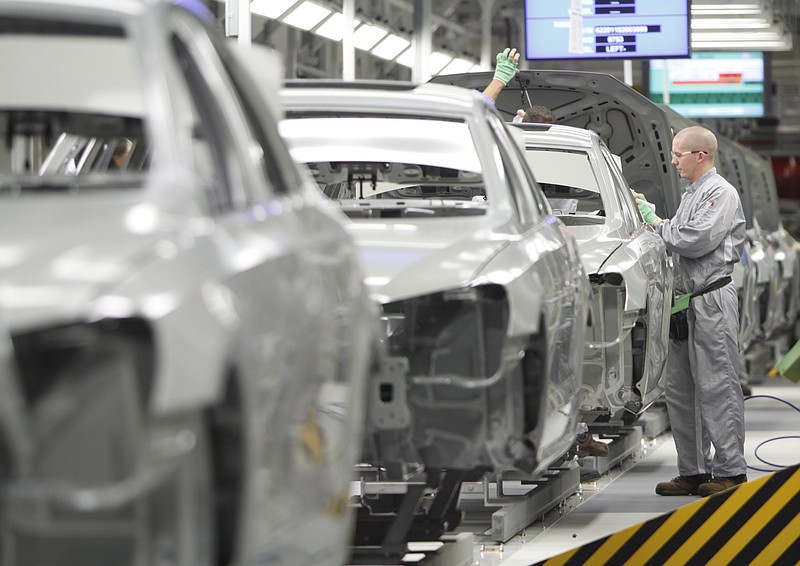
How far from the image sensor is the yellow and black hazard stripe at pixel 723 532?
572cm

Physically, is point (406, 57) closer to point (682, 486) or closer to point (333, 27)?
point (333, 27)

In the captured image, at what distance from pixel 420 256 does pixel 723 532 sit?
1.75 m

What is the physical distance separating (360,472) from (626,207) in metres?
2.10

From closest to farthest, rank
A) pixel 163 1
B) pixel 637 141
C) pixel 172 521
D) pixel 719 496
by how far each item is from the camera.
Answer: pixel 172 521 < pixel 163 1 < pixel 719 496 < pixel 637 141

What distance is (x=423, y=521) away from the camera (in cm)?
626

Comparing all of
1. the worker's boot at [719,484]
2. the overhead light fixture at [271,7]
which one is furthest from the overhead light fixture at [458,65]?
the worker's boot at [719,484]

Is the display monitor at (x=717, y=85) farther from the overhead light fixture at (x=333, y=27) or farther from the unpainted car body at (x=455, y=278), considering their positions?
the unpainted car body at (x=455, y=278)

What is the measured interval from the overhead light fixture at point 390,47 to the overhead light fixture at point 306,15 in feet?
10.4

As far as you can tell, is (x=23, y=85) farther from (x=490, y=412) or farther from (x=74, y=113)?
(x=490, y=412)

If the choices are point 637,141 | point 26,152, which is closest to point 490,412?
point 26,152

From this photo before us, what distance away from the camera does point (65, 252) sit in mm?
2504

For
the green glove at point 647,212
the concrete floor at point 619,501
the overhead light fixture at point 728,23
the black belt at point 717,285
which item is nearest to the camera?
the concrete floor at point 619,501

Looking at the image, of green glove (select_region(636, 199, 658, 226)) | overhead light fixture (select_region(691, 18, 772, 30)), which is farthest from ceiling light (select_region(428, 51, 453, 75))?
green glove (select_region(636, 199, 658, 226))

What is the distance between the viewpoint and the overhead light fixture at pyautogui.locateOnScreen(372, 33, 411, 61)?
19.3 m
